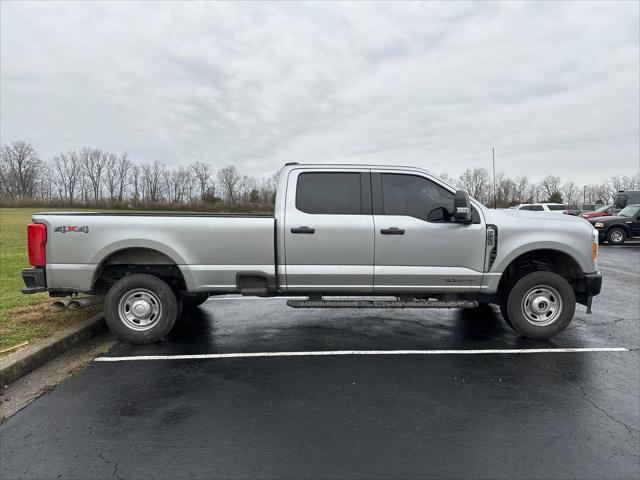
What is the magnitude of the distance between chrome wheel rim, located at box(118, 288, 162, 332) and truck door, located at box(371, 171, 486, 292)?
2.69m

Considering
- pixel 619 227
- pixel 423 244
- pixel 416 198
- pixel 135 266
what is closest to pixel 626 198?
pixel 619 227

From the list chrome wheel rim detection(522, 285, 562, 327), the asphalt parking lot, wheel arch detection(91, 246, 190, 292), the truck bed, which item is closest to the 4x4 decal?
the truck bed

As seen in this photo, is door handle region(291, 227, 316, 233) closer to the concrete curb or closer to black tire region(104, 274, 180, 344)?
black tire region(104, 274, 180, 344)

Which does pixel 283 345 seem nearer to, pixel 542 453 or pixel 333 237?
pixel 333 237

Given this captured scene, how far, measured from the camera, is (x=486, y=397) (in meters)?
3.69

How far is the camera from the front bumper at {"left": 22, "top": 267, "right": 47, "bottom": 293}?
487 centimetres

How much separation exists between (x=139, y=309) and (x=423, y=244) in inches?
137

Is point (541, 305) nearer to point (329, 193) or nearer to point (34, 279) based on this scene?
point (329, 193)

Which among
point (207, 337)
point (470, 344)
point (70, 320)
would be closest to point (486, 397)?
point (470, 344)

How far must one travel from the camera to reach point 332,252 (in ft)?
16.7

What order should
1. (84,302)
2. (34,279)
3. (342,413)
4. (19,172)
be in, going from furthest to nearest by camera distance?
1. (19,172)
2. (84,302)
3. (34,279)
4. (342,413)

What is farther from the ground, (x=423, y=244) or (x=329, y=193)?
(x=329, y=193)

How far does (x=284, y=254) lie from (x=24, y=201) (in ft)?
273

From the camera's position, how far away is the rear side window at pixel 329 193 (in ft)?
17.0
